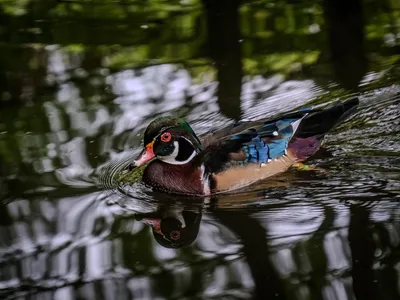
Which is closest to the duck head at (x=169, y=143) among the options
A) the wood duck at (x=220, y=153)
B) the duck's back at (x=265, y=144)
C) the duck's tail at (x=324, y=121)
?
the wood duck at (x=220, y=153)

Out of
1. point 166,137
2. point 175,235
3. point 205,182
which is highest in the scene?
point 166,137

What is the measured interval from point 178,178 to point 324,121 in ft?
5.16

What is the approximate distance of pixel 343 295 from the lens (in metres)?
5.26

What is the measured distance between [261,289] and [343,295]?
0.54m

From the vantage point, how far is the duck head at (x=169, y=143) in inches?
285

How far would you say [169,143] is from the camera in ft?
24.0

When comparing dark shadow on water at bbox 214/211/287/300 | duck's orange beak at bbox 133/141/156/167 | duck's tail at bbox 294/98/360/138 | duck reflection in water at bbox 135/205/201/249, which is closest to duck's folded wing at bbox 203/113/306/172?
duck's tail at bbox 294/98/360/138

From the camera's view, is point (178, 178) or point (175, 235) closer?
point (175, 235)

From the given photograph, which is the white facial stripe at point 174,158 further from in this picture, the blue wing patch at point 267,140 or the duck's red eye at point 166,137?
the blue wing patch at point 267,140

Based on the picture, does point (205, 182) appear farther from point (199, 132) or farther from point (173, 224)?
point (199, 132)

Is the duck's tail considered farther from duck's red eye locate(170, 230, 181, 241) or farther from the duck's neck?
duck's red eye locate(170, 230, 181, 241)

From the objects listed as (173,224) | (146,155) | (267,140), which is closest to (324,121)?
(267,140)

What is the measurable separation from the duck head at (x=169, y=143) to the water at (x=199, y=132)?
37cm

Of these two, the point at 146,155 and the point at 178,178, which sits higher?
the point at 146,155
